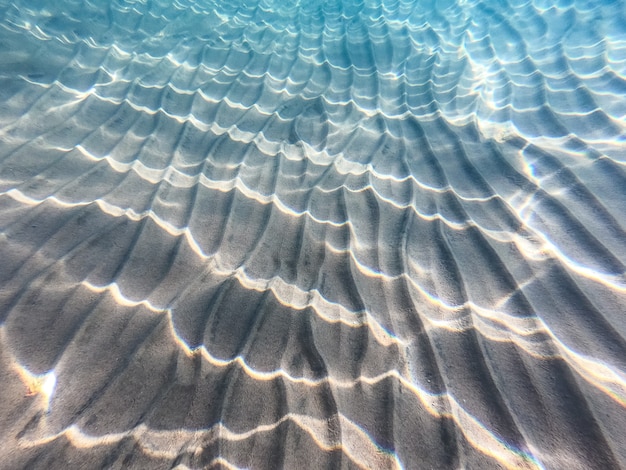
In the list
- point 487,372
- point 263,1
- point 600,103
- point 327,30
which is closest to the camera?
point 487,372

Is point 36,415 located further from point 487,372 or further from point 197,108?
point 197,108

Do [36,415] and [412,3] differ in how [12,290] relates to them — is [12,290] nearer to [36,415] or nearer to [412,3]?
[36,415]

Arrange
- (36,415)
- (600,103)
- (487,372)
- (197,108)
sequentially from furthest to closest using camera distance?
(197,108)
(600,103)
(487,372)
(36,415)

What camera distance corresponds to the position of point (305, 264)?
250 centimetres

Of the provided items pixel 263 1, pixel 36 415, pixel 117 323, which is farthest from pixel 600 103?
pixel 263 1

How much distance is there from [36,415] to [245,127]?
10.6 feet

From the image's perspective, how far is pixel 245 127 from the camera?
3.94 meters

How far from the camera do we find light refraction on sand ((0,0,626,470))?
1639 mm

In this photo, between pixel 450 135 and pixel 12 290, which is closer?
pixel 12 290

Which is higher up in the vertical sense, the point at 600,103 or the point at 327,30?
the point at 600,103

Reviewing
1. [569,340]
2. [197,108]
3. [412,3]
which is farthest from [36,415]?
[412,3]

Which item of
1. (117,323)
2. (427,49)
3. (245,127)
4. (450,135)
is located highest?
(427,49)

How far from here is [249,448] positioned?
1612 millimetres

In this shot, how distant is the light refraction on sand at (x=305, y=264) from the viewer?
1639 mm
